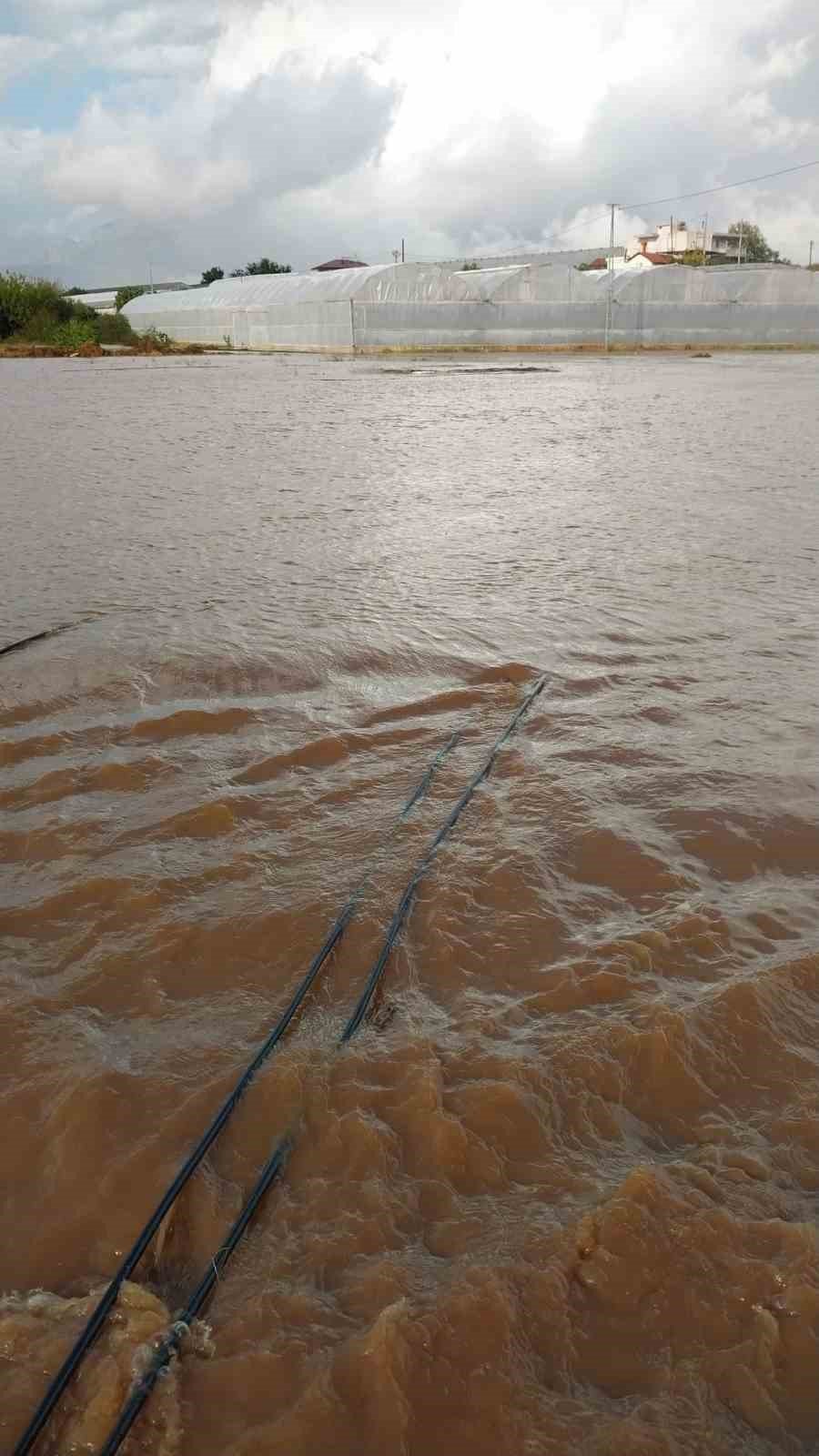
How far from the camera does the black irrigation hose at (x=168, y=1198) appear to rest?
153cm

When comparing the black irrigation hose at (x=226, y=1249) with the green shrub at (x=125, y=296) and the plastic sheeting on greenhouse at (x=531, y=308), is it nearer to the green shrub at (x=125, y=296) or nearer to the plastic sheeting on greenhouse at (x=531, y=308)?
the plastic sheeting on greenhouse at (x=531, y=308)

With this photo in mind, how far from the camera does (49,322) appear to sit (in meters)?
37.8

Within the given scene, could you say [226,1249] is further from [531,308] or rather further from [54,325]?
[54,325]

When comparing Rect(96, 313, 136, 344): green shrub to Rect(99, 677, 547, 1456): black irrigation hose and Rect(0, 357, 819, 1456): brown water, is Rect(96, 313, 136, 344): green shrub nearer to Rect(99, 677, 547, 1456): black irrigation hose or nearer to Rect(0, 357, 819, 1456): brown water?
Rect(0, 357, 819, 1456): brown water

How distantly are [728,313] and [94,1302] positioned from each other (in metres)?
39.9

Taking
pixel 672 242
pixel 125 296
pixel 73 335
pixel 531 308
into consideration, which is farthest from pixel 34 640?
pixel 672 242

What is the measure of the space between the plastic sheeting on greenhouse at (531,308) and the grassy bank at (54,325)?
4426 millimetres

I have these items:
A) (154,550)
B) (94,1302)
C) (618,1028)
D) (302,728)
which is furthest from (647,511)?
(94,1302)

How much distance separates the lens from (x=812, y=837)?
3205 millimetres

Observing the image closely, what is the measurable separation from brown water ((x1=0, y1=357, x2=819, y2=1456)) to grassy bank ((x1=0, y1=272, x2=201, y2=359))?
34.2m

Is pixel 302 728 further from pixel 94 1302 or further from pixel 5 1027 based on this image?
pixel 94 1302

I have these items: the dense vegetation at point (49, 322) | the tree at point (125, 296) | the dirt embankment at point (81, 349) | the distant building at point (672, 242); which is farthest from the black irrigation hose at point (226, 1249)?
the distant building at point (672, 242)

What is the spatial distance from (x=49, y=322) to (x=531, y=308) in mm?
18649

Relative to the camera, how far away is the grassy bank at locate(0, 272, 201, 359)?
1435 inches
